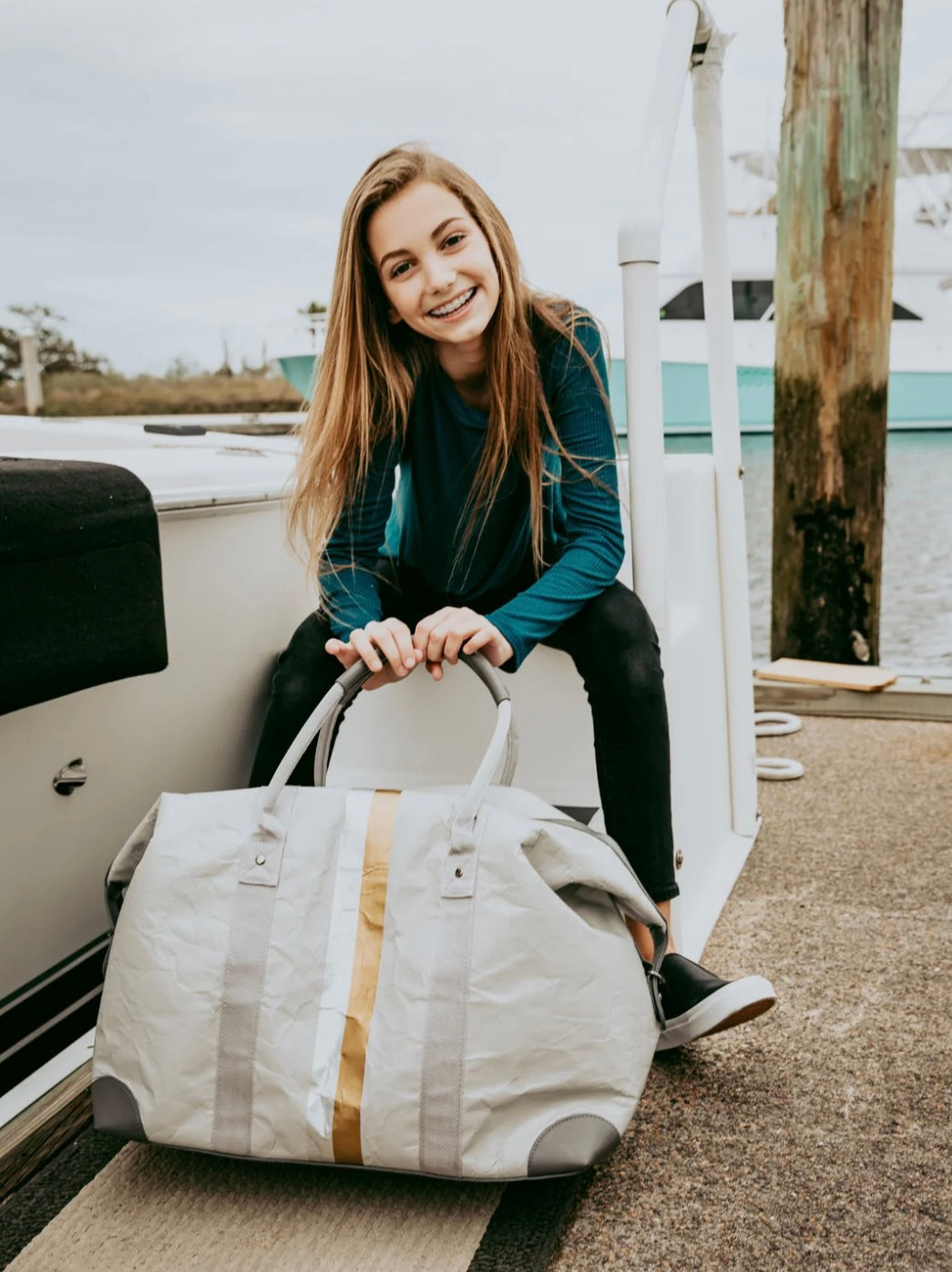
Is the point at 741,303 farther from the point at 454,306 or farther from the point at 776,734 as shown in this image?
the point at 454,306

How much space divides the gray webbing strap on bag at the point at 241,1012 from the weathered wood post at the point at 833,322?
200cm

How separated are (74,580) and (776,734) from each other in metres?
1.56

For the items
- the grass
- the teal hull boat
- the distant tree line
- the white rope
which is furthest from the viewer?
the teal hull boat

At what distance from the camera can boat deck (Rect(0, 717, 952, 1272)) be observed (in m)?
0.79

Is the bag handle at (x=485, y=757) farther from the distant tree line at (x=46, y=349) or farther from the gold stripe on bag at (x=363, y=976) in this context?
the distant tree line at (x=46, y=349)

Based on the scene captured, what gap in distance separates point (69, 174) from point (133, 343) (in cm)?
810

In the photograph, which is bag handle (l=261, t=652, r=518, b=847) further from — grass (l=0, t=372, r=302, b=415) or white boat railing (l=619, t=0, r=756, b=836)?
grass (l=0, t=372, r=302, b=415)

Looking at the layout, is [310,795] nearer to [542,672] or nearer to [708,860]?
[542,672]

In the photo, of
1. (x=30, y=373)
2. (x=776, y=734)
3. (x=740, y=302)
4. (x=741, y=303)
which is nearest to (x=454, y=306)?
(x=776, y=734)

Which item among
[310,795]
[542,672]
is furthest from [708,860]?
[310,795]

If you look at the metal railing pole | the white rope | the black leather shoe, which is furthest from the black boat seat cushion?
the white rope

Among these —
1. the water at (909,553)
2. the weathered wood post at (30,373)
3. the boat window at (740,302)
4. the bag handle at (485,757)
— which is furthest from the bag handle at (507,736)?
the boat window at (740,302)

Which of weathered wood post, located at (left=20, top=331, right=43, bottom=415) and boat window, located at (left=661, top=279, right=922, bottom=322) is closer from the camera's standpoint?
weathered wood post, located at (left=20, top=331, right=43, bottom=415)

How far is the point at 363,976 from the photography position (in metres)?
0.82
